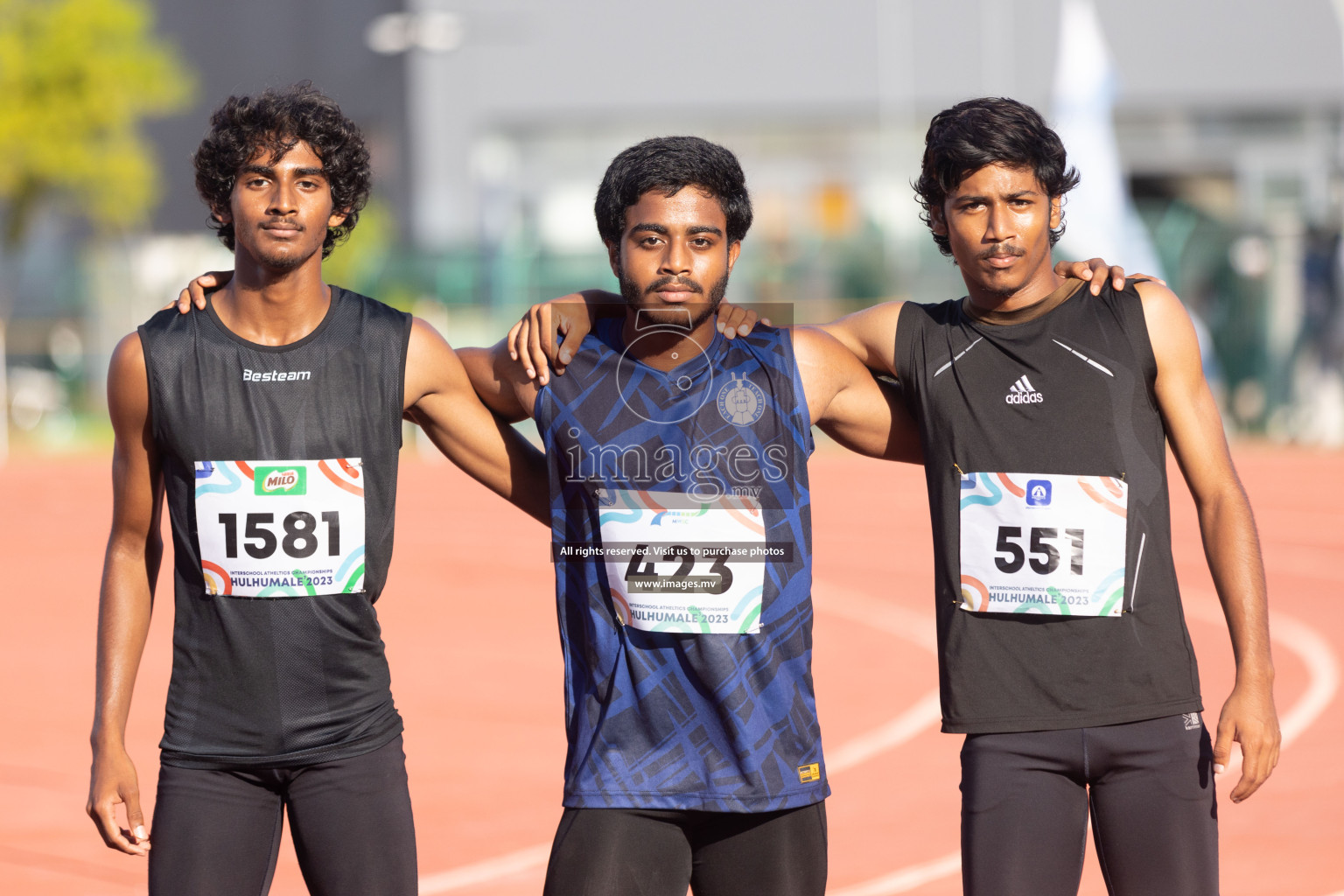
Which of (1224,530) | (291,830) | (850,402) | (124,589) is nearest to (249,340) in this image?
(124,589)

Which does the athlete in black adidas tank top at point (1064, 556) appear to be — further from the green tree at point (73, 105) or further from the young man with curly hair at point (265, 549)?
the green tree at point (73, 105)

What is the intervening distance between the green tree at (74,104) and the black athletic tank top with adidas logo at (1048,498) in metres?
30.9

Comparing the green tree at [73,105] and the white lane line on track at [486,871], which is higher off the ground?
the green tree at [73,105]

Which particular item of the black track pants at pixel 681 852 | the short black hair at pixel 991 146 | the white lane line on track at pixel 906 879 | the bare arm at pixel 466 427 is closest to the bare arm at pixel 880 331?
the short black hair at pixel 991 146

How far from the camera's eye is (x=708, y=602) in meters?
3.31

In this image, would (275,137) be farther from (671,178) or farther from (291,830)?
(291,830)

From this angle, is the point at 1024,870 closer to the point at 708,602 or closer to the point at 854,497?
the point at 708,602

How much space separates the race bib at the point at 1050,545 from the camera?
347 cm

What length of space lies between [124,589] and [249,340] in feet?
2.05

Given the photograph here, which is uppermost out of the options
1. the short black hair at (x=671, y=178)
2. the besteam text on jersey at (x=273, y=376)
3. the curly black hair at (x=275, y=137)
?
the curly black hair at (x=275, y=137)

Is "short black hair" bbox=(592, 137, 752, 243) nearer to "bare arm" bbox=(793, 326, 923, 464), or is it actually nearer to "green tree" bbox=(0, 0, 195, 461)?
"bare arm" bbox=(793, 326, 923, 464)

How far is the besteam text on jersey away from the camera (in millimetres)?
3438

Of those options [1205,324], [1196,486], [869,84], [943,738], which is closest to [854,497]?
[1205,324]

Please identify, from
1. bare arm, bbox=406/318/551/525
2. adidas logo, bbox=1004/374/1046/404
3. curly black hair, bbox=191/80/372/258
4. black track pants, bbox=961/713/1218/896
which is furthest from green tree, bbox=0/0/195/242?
black track pants, bbox=961/713/1218/896
